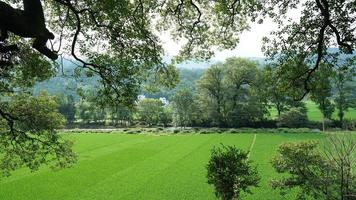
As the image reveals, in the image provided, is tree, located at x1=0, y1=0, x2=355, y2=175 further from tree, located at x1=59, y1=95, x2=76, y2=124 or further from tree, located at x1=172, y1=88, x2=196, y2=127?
tree, located at x1=59, y1=95, x2=76, y2=124

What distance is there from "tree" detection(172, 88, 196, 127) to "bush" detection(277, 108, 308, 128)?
846 inches

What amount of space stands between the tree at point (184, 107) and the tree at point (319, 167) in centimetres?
7516

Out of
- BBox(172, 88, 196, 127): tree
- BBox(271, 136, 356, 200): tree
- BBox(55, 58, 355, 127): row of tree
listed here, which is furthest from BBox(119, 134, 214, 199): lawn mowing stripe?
BBox(172, 88, 196, 127): tree

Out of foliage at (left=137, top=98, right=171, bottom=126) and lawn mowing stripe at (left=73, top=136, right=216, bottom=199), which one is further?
foliage at (left=137, top=98, right=171, bottom=126)

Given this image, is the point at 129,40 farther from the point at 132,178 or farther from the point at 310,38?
the point at 132,178

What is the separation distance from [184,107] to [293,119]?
28399mm

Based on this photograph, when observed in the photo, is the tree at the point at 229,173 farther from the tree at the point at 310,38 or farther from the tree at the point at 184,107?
the tree at the point at 184,107

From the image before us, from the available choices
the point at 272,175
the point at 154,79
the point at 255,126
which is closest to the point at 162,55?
the point at 154,79

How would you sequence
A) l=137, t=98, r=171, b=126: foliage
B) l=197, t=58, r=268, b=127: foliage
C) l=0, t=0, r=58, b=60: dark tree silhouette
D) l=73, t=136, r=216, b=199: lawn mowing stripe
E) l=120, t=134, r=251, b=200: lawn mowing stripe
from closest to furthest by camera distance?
l=0, t=0, r=58, b=60: dark tree silhouette < l=120, t=134, r=251, b=200: lawn mowing stripe < l=73, t=136, r=216, b=199: lawn mowing stripe < l=197, t=58, r=268, b=127: foliage < l=137, t=98, r=171, b=126: foliage

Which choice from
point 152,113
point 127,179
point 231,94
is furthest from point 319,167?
point 152,113

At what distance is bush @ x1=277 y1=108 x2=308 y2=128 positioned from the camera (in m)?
82.0

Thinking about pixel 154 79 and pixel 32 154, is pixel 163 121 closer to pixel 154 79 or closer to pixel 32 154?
pixel 32 154

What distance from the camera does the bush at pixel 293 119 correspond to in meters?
82.0

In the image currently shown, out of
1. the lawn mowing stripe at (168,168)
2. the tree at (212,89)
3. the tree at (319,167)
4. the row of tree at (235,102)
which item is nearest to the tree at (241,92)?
the row of tree at (235,102)
